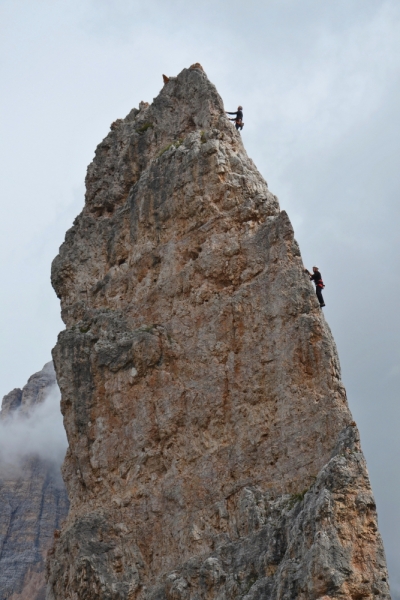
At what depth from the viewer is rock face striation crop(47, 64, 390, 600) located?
25.2 meters

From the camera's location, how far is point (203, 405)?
30328 mm

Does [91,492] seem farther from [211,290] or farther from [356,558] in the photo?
[356,558]

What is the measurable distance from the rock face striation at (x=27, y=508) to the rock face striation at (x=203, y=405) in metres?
52.7

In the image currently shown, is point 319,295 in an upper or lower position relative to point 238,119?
lower

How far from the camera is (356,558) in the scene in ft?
77.5

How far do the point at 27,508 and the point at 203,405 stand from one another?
66.6 meters

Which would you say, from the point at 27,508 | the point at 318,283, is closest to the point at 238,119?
the point at 318,283

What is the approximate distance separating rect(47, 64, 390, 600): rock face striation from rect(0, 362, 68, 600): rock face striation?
173 ft

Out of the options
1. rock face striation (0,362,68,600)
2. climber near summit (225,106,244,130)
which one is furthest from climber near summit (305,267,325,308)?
rock face striation (0,362,68,600)

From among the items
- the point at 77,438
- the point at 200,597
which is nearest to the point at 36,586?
the point at 77,438

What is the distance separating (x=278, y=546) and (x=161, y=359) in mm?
8587

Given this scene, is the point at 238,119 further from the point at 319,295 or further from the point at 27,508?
the point at 27,508

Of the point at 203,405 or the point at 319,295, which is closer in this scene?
the point at 203,405

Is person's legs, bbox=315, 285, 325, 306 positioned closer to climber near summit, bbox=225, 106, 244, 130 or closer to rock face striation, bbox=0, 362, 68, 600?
climber near summit, bbox=225, 106, 244, 130
